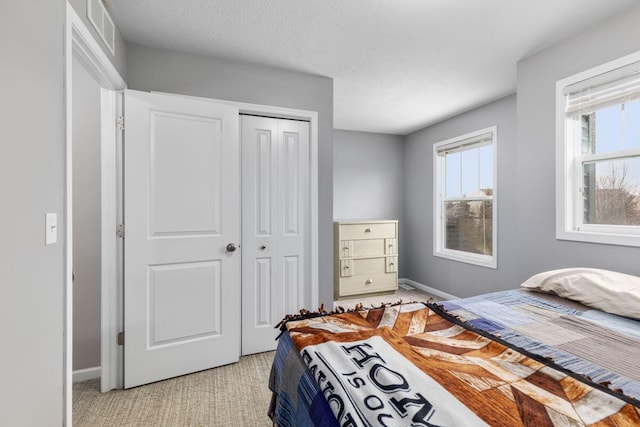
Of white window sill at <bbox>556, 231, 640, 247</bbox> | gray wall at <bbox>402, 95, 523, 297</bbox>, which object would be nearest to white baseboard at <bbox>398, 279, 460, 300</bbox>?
gray wall at <bbox>402, 95, 523, 297</bbox>

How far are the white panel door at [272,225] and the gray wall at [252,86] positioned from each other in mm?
158

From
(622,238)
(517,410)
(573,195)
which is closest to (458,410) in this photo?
(517,410)

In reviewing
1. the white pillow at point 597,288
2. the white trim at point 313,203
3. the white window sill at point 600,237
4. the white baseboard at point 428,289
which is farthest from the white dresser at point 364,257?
the white pillow at point 597,288

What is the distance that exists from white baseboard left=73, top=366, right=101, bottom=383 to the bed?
162 cm

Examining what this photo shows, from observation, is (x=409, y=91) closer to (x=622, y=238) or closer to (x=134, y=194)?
(x=622, y=238)

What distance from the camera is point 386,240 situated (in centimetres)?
439

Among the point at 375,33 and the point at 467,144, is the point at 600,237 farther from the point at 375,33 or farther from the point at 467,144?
the point at 467,144

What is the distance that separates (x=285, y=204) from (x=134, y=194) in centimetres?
114

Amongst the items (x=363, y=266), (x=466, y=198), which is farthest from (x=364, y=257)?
(x=466, y=198)

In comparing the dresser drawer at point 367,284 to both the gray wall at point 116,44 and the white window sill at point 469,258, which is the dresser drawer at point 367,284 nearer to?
the white window sill at point 469,258

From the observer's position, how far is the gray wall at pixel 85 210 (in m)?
2.17

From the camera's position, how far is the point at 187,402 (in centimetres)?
194

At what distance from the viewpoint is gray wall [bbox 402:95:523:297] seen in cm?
333
